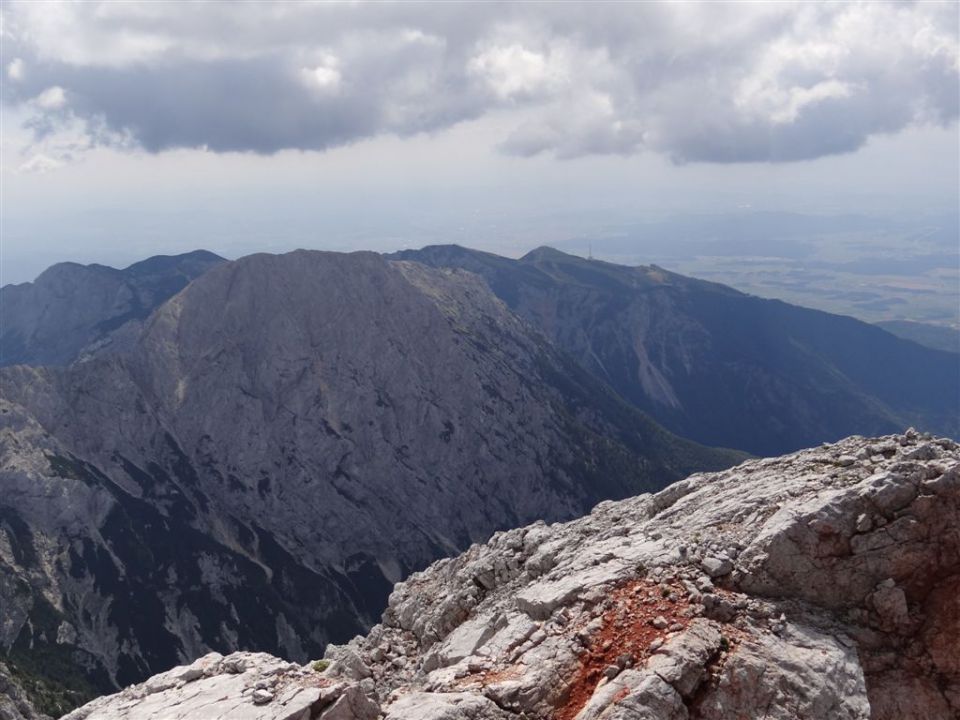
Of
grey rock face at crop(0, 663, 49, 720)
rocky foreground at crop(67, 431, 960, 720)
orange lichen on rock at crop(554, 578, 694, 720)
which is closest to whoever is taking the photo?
rocky foreground at crop(67, 431, 960, 720)

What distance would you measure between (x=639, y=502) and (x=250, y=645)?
16289 centimetres

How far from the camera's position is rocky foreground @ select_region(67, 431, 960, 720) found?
22.6 metres

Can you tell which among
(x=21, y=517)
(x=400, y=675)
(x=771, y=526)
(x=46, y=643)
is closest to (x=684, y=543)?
(x=771, y=526)

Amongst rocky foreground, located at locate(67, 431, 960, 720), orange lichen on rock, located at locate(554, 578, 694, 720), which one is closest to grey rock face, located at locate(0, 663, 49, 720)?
rocky foreground, located at locate(67, 431, 960, 720)

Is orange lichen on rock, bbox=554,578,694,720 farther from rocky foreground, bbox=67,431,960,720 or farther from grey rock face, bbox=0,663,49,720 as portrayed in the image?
grey rock face, bbox=0,663,49,720

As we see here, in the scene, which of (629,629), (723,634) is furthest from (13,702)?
(723,634)

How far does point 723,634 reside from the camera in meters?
24.0

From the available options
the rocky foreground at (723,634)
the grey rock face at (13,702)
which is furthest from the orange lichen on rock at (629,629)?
the grey rock face at (13,702)

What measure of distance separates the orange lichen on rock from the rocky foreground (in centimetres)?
5

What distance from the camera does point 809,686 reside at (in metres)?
22.7

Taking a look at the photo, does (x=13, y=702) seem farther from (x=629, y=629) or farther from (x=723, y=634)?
(x=723, y=634)

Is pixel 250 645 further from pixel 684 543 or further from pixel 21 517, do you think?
pixel 684 543

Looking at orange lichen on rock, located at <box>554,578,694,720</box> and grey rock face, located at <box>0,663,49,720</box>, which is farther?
grey rock face, located at <box>0,663,49,720</box>

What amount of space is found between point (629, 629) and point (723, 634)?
10.1 feet
